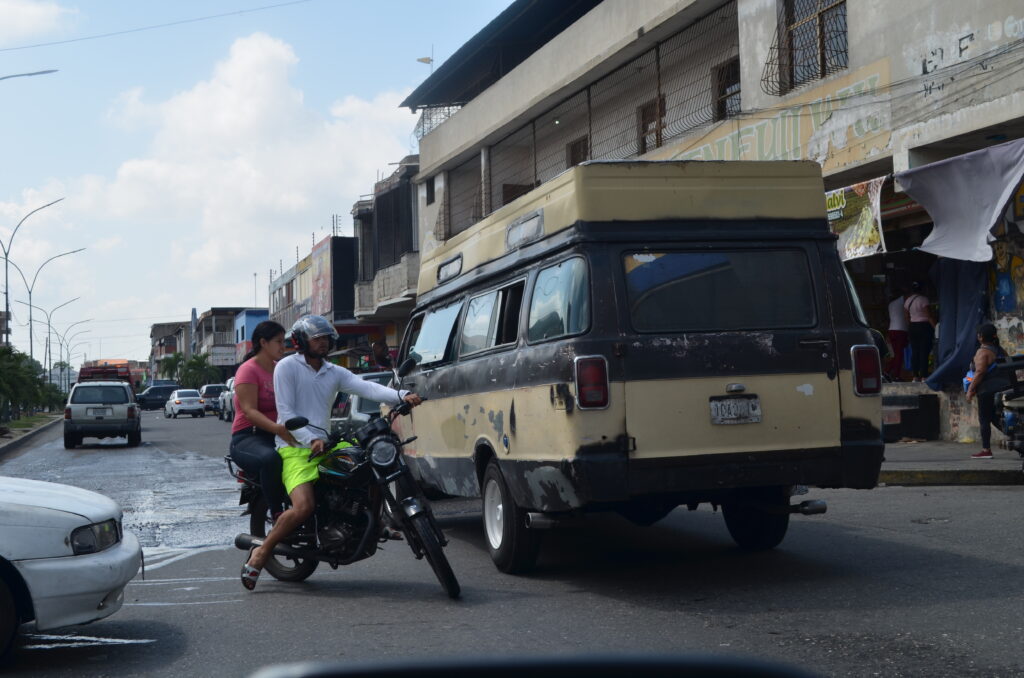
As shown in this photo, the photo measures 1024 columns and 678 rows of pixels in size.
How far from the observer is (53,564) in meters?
5.67

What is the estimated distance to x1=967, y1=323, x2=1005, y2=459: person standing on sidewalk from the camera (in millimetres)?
13531

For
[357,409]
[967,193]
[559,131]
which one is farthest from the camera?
[559,131]

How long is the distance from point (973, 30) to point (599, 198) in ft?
28.2

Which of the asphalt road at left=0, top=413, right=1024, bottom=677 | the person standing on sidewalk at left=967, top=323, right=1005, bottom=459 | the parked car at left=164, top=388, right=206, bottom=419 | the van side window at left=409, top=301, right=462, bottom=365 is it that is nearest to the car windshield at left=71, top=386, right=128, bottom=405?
the asphalt road at left=0, top=413, right=1024, bottom=677

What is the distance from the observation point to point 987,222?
13.9 meters

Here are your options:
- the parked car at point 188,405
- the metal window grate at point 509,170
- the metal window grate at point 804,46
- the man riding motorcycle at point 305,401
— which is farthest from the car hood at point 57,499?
the parked car at point 188,405

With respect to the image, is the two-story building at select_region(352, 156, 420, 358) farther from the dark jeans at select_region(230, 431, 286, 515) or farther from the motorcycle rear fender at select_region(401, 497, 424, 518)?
the motorcycle rear fender at select_region(401, 497, 424, 518)

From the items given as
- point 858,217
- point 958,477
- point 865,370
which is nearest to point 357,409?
point 858,217

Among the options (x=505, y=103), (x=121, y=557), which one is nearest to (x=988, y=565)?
(x=121, y=557)

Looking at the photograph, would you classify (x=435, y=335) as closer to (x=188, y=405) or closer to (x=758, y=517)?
(x=758, y=517)

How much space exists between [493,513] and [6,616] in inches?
136

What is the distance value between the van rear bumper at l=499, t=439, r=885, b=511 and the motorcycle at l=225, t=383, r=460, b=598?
2.36 ft

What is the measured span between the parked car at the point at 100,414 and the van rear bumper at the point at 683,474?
80.9 feet

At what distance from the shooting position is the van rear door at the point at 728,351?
704 cm
